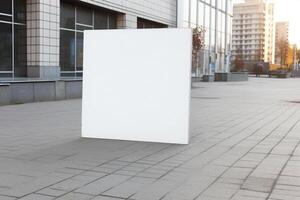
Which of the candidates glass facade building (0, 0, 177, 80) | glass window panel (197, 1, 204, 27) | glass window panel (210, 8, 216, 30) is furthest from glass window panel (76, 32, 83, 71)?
glass window panel (210, 8, 216, 30)

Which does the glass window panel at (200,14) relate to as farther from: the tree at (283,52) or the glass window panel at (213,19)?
the tree at (283,52)

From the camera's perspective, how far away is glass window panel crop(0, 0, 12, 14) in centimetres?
2105

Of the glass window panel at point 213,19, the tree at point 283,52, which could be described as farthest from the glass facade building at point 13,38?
the tree at point 283,52

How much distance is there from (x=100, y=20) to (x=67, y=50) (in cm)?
431

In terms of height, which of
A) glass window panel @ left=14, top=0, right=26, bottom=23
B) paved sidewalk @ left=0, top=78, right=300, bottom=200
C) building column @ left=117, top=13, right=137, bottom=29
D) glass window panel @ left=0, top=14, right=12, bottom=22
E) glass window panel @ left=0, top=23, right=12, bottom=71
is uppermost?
building column @ left=117, top=13, right=137, bottom=29

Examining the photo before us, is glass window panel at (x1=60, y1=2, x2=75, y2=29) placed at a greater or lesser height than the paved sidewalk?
greater

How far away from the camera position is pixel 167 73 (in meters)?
8.77

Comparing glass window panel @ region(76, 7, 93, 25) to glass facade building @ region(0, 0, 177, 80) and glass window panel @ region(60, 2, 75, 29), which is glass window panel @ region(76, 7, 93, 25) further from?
glass window panel @ region(60, 2, 75, 29)

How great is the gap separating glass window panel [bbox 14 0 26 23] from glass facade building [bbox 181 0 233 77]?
20.3 meters

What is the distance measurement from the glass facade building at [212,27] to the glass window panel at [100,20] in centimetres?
1200

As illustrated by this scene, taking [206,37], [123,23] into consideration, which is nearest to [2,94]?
[123,23]

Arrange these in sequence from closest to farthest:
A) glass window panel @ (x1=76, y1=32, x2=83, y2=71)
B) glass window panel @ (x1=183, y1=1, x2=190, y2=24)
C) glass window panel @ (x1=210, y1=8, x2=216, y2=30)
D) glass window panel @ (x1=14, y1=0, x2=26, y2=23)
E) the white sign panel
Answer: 1. the white sign panel
2. glass window panel @ (x1=14, y1=0, x2=26, y2=23)
3. glass window panel @ (x1=76, y1=32, x2=83, y2=71)
4. glass window panel @ (x1=183, y1=1, x2=190, y2=24)
5. glass window panel @ (x1=210, y1=8, x2=216, y2=30)

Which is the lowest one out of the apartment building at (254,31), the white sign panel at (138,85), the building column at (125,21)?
the white sign panel at (138,85)

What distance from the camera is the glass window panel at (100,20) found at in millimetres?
28561
